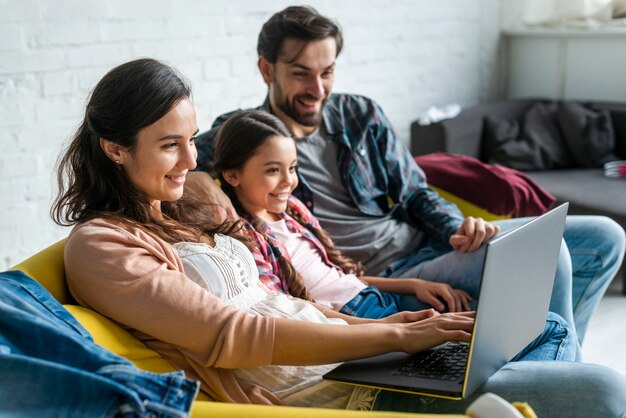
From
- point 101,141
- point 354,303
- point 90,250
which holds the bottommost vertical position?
point 354,303

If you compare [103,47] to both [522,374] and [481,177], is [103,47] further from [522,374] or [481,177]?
[522,374]

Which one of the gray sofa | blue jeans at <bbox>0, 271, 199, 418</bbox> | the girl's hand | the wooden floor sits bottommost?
the wooden floor

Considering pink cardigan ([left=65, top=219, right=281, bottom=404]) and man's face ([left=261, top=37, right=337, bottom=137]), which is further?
man's face ([left=261, top=37, right=337, bottom=137])

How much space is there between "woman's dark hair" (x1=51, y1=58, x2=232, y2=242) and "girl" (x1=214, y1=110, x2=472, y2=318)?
322mm

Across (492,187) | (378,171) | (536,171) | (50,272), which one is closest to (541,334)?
(378,171)

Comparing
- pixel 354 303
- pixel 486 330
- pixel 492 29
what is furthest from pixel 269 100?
pixel 492 29

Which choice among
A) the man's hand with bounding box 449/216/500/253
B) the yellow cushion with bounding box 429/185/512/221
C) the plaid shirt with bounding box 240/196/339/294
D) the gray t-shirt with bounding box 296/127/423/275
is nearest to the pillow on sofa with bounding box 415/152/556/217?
the yellow cushion with bounding box 429/185/512/221

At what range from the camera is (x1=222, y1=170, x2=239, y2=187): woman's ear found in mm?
2051

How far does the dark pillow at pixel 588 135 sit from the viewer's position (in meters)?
4.08

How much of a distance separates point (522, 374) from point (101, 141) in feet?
2.85

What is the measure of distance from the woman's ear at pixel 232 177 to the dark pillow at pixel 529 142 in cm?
235

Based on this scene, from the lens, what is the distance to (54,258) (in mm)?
1641

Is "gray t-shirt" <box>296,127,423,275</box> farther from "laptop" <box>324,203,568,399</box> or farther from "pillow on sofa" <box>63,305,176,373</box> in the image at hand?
"pillow on sofa" <box>63,305,176,373</box>

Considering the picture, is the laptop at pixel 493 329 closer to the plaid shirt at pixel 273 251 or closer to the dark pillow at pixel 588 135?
the plaid shirt at pixel 273 251
